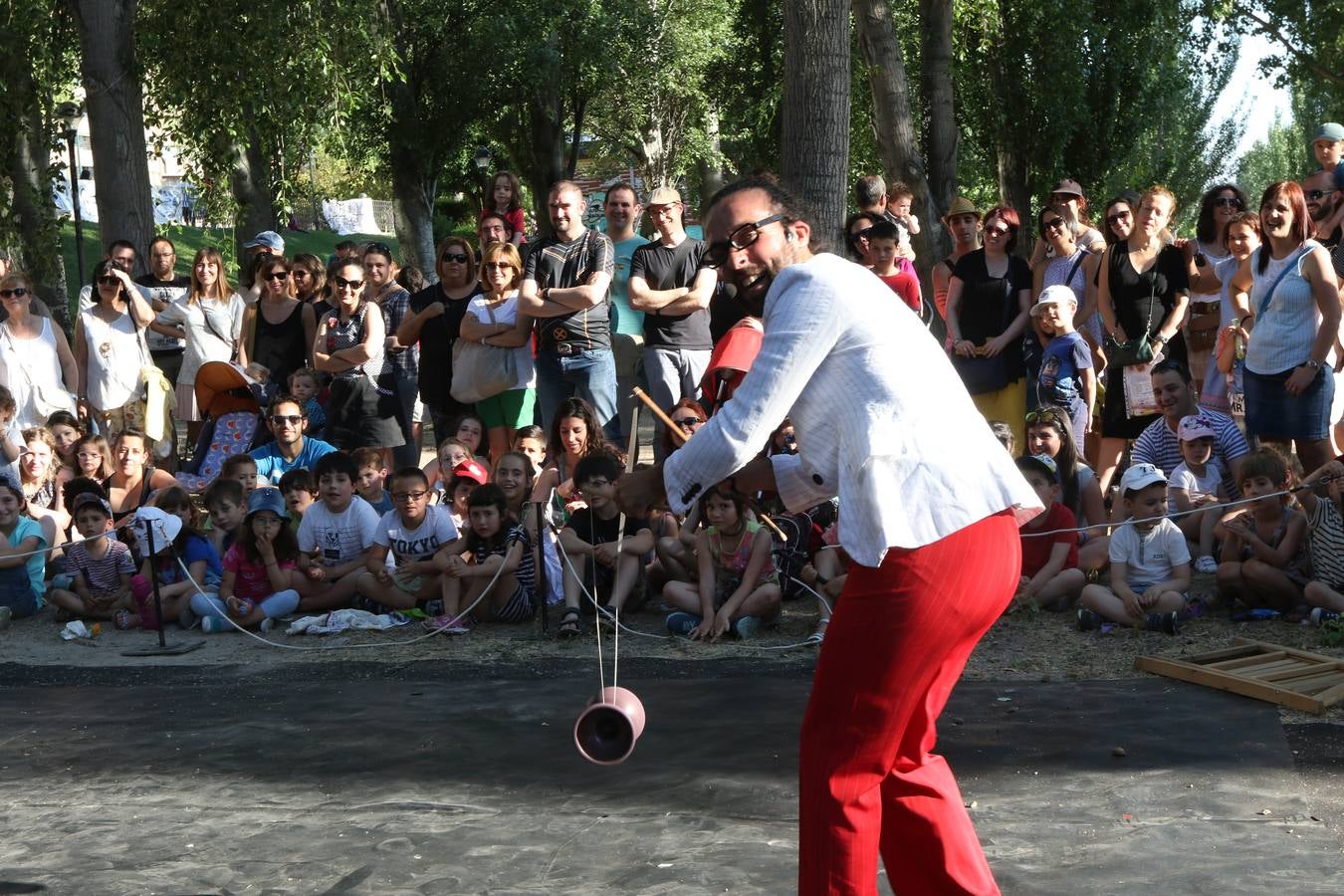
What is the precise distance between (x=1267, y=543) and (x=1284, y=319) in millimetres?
1164

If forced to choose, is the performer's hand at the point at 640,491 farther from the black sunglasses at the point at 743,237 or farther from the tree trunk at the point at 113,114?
the tree trunk at the point at 113,114

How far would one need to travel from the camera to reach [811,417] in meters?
3.36

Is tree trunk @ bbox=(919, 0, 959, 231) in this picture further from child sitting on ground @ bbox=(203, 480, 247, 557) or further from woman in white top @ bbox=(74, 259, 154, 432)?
child sitting on ground @ bbox=(203, 480, 247, 557)

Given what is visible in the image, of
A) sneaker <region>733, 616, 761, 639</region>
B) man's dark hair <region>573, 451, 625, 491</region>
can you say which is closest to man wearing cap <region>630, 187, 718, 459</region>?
man's dark hair <region>573, 451, 625, 491</region>

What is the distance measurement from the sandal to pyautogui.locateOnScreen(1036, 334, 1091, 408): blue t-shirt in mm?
2801

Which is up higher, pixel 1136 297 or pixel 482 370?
pixel 1136 297

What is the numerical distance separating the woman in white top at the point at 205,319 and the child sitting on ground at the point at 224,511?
1737mm

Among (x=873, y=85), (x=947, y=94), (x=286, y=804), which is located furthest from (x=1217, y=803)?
(x=947, y=94)

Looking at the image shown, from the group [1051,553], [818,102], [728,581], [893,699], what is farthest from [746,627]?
[893,699]

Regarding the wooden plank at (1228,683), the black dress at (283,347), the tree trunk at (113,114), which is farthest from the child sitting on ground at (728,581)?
the tree trunk at (113,114)

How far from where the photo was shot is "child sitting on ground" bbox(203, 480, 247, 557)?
8.61 m

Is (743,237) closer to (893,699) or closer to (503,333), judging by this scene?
(893,699)

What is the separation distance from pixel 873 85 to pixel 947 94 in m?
2.09

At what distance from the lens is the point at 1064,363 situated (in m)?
8.45
